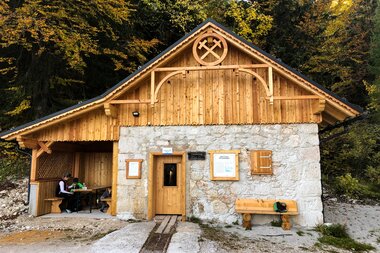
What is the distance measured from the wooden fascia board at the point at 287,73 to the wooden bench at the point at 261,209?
9.95 feet

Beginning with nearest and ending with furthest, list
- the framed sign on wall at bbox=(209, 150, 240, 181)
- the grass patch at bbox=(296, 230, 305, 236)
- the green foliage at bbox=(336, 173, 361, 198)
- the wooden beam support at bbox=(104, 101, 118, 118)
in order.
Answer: the grass patch at bbox=(296, 230, 305, 236)
the framed sign on wall at bbox=(209, 150, 240, 181)
the wooden beam support at bbox=(104, 101, 118, 118)
the green foliage at bbox=(336, 173, 361, 198)

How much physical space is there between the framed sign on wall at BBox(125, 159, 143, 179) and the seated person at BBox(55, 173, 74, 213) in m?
2.68

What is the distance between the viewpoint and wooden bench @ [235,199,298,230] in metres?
8.06

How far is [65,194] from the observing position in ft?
33.7

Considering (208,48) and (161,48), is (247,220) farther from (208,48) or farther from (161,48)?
(161,48)

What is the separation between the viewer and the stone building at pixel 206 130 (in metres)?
8.55

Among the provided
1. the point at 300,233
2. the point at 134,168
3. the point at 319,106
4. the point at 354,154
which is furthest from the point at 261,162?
the point at 354,154

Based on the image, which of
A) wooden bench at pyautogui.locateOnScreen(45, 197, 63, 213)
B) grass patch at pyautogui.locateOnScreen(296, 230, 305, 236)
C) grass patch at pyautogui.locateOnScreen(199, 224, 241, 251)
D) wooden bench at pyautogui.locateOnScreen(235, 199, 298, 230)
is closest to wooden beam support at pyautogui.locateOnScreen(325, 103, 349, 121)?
wooden bench at pyautogui.locateOnScreen(235, 199, 298, 230)

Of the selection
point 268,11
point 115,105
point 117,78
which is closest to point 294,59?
point 268,11

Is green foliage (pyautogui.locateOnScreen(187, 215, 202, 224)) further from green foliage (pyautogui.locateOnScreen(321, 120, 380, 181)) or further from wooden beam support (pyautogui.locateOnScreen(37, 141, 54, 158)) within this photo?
green foliage (pyautogui.locateOnScreen(321, 120, 380, 181))

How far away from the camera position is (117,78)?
1603 cm

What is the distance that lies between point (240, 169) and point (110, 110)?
440 cm

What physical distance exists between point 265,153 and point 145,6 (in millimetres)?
11329

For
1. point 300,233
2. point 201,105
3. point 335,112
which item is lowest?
point 300,233
